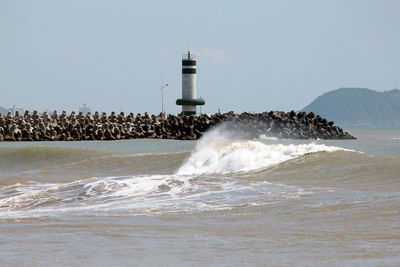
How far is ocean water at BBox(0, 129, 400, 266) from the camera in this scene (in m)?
7.21

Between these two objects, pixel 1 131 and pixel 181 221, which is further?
pixel 1 131

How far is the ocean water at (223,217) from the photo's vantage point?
7.21m

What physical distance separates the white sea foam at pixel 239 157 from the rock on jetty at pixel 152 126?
2096 centimetres

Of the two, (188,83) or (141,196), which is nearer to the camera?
(141,196)

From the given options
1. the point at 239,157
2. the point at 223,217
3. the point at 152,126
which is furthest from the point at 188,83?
the point at 223,217

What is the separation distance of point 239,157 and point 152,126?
2442 cm

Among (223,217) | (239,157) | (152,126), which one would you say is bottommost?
(223,217)

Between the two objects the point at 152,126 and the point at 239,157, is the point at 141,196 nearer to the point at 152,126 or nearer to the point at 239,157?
the point at 239,157

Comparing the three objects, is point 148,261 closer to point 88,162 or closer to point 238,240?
point 238,240

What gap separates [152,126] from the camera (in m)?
43.9

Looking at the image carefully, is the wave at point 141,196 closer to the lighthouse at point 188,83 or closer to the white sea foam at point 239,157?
the white sea foam at point 239,157

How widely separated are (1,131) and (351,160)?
2838 cm

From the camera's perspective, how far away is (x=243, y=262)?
6887mm

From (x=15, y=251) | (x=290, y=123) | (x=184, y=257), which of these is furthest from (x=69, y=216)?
(x=290, y=123)
